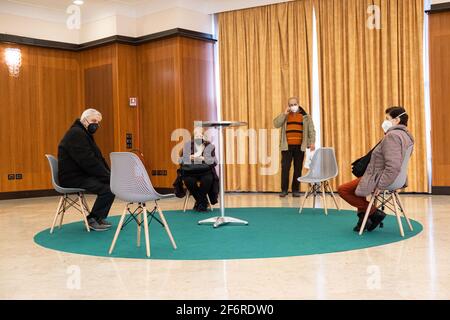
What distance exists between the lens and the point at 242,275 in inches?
128

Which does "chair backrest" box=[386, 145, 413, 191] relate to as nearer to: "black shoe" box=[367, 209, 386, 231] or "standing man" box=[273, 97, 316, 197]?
"black shoe" box=[367, 209, 386, 231]

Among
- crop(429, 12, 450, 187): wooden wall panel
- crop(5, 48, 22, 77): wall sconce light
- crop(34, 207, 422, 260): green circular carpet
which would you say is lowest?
crop(34, 207, 422, 260): green circular carpet

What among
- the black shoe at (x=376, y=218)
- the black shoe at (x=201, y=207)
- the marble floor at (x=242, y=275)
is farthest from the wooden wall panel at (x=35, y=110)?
the black shoe at (x=376, y=218)

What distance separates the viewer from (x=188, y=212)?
22.0 feet

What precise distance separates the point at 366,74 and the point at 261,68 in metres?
1.82

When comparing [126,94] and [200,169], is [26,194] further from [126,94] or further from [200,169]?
[200,169]

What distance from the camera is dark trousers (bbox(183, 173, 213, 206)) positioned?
6.60m

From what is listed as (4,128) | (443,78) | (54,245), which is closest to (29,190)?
(4,128)

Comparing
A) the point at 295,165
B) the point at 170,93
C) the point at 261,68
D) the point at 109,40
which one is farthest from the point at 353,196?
the point at 109,40

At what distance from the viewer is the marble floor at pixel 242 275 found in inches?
112

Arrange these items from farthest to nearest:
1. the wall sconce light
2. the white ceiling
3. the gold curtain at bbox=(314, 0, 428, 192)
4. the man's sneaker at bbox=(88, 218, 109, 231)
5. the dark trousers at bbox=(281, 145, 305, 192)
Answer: the wall sconce light
the white ceiling
the dark trousers at bbox=(281, 145, 305, 192)
the gold curtain at bbox=(314, 0, 428, 192)
the man's sneaker at bbox=(88, 218, 109, 231)

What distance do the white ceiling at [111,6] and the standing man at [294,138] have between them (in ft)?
6.84

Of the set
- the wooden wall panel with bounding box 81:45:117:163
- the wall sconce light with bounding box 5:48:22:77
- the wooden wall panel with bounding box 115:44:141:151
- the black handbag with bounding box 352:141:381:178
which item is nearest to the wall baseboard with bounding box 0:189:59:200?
the wooden wall panel with bounding box 81:45:117:163

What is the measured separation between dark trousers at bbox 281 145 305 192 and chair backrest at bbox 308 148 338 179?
181 centimetres
